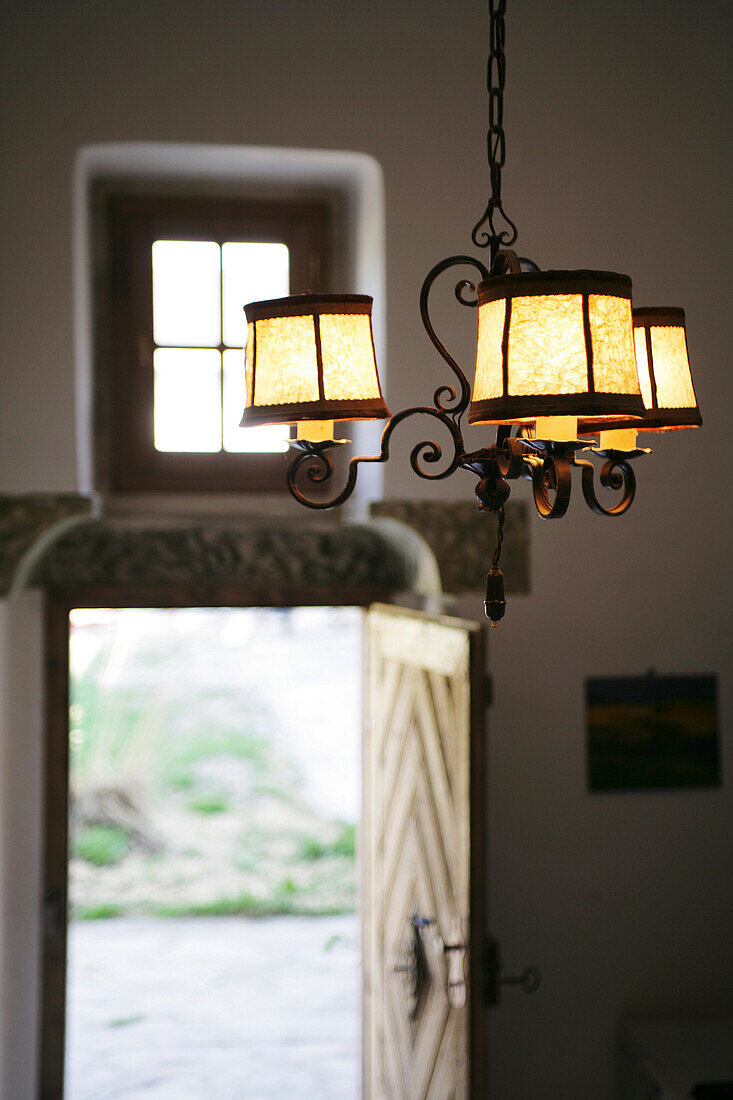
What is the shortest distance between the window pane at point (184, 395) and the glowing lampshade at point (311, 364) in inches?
69.3

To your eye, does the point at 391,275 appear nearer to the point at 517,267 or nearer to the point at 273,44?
the point at 273,44

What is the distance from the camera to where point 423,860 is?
2809 mm

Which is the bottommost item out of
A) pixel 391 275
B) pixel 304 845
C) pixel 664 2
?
pixel 304 845

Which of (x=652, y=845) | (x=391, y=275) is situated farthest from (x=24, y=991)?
(x=391, y=275)

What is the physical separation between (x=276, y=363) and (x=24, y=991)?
2527 millimetres

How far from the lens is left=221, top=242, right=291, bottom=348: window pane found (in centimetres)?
332

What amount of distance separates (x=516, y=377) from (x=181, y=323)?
7.50ft

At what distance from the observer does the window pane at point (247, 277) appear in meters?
3.32

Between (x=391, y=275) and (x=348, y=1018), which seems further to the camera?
(x=348, y=1018)

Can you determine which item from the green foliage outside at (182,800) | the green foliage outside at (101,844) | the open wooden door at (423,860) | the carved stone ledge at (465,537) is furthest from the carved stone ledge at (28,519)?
the green foliage outside at (101,844)

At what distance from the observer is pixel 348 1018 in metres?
5.48

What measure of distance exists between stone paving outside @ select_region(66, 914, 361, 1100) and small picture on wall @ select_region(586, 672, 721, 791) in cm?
183

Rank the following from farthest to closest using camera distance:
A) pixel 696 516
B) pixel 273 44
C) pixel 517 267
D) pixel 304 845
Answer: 1. pixel 304 845
2. pixel 696 516
3. pixel 273 44
4. pixel 517 267

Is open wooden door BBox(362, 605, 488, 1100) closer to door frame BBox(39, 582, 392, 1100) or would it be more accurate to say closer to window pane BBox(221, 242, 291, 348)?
door frame BBox(39, 582, 392, 1100)
